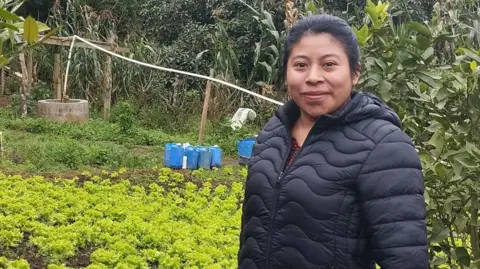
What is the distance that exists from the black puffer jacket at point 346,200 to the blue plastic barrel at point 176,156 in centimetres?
683

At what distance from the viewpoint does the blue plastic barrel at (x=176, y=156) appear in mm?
8797

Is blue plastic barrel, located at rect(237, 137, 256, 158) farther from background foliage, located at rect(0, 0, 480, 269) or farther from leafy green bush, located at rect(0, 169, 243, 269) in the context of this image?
leafy green bush, located at rect(0, 169, 243, 269)

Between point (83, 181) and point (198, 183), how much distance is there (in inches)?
53.3

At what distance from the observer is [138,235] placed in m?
5.61

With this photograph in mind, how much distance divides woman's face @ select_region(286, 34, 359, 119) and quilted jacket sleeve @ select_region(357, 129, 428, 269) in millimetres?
216

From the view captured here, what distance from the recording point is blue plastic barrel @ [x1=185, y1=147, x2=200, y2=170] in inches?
347

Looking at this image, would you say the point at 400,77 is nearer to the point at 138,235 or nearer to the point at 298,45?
the point at 298,45

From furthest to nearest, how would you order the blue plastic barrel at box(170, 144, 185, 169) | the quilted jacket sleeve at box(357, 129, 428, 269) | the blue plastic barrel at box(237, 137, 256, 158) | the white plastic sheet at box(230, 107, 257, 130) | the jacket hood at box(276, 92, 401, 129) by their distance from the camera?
the white plastic sheet at box(230, 107, 257, 130) < the blue plastic barrel at box(237, 137, 256, 158) < the blue plastic barrel at box(170, 144, 185, 169) < the jacket hood at box(276, 92, 401, 129) < the quilted jacket sleeve at box(357, 129, 428, 269)

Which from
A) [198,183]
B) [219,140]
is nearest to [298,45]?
[198,183]

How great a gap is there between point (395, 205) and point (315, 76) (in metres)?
0.43

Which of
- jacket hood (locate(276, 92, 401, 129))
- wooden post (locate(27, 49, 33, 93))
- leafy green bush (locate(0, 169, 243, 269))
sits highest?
jacket hood (locate(276, 92, 401, 129))

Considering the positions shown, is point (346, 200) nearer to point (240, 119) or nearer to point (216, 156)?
point (216, 156)

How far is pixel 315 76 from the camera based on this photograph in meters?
1.90

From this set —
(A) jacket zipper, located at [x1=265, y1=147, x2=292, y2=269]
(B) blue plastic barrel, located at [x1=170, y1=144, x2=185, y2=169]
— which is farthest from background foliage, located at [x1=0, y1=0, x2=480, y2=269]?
(A) jacket zipper, located at [x1=265, y1=147, x2=292, y2=269]
